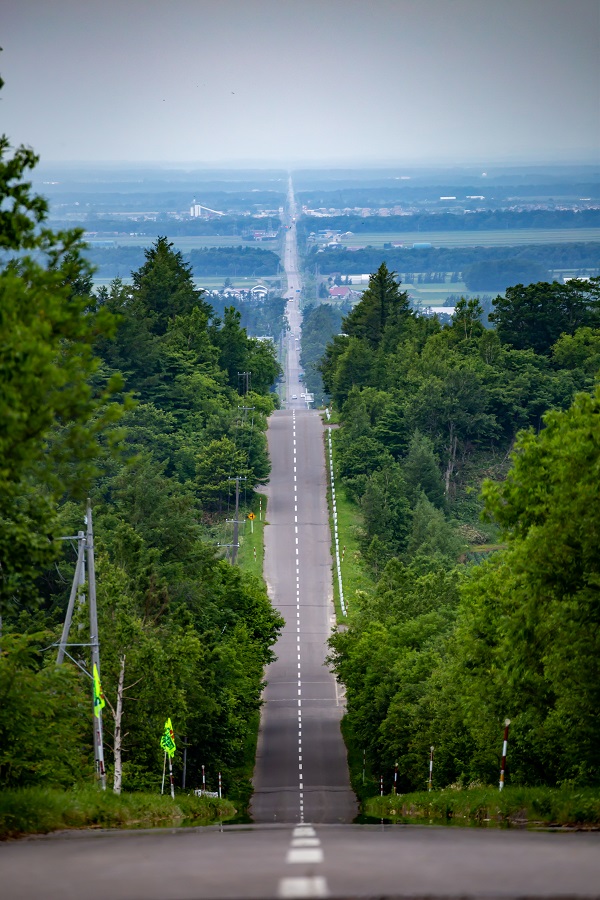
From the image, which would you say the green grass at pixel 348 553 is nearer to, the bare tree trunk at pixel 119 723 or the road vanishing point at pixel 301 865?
the bare tree trunk at pixel 119 723

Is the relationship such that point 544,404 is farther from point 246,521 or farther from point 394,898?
point 394,898

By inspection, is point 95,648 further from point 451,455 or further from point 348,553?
point 451,455

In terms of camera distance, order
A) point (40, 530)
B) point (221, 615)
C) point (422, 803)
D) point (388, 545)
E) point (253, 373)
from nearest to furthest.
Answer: point (40, 530), point (422, 803), point (221, 615), point (388, 545), point (253, 373)

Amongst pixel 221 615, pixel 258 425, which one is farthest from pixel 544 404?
pixel 221 615

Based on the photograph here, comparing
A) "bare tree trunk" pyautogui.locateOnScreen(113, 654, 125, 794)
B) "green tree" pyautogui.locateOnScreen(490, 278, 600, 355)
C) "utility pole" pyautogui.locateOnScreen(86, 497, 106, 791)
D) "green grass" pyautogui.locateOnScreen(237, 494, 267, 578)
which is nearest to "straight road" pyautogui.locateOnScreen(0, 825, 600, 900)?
"utility pole" pyautogui.locateOnScreen(86, 497, 106, 791)

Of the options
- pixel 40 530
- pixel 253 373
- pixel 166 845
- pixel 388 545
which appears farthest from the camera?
pixel 253 373
